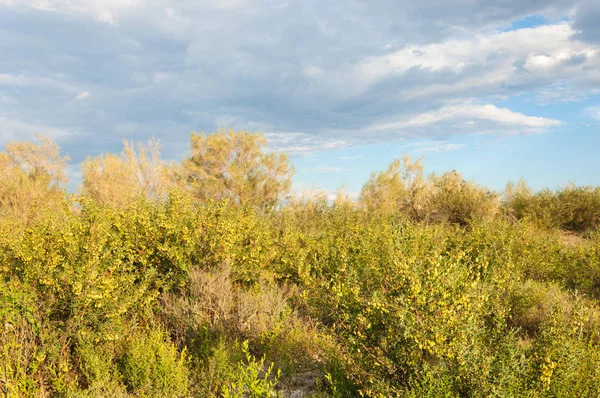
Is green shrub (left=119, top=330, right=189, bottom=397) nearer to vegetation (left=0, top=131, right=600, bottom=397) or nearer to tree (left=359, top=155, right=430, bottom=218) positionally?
vegetation (left=0, top=131, right=600, bottom=397)

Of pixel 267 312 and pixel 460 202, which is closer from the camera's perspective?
pixel 267 312

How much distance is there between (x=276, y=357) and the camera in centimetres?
534

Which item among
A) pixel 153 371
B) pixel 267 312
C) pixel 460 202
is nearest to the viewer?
pixel 153 371

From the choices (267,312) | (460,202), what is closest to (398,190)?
(460,202)

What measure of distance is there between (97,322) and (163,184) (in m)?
16.4

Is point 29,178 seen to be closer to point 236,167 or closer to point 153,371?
point 236,167

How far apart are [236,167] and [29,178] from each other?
41.4 ft

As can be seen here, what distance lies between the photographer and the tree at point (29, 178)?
1848 cm

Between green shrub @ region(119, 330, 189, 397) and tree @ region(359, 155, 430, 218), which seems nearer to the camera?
green shrub @ region(119, 330, 189, 397)

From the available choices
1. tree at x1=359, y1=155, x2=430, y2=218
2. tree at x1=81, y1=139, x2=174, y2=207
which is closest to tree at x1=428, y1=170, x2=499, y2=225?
tree at x1=359, y1=155, x2=430, y2=218

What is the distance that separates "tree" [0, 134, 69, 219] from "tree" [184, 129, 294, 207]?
6.54 meters

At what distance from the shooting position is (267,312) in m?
6.16

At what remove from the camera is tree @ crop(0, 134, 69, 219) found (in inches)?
728

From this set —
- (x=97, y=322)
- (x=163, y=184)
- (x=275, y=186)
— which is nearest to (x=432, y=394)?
(x=97, y=322)
